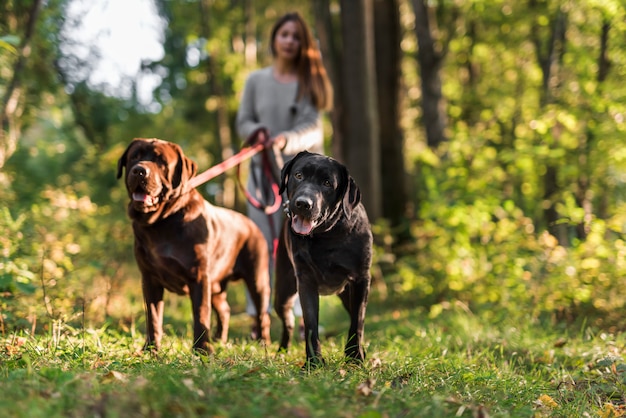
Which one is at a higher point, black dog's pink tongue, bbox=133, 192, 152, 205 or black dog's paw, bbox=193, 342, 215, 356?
black dog's pink tongue, bbox=133, 192, 152, 205

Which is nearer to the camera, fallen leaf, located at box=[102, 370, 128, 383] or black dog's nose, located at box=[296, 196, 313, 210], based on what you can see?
fallen leaf, located at box=[102, 370, 128, 383]

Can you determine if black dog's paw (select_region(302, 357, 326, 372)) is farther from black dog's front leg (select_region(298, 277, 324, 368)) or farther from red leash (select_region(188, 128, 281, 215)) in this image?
red leash (select_region(188, 128, 281, 215))

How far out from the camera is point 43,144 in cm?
891

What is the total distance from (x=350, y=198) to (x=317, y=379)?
1.18 meters

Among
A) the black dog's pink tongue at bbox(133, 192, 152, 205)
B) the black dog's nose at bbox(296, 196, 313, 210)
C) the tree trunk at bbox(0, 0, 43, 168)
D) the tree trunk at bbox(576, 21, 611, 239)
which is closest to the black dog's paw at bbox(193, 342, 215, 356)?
the black dog's pink tongue at bbox(133, 192, 152, 205)

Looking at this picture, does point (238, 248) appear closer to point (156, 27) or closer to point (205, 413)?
point (205, 413)

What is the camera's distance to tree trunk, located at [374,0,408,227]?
35.6 ft

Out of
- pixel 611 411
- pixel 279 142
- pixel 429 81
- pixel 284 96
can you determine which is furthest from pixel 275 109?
pixel 429 81

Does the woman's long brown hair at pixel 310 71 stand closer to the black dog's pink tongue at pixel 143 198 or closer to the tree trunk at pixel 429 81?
the black dog's pink tongue at pixel 143 198

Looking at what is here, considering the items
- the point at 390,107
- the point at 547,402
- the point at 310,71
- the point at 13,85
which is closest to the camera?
the point at 547,402

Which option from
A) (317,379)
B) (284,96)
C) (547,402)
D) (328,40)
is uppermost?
(328,40)

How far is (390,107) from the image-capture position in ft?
36.1

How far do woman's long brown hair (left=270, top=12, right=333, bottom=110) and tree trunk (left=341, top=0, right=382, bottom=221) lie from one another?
3504 millimetres

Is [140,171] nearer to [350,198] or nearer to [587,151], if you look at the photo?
[350,198]
